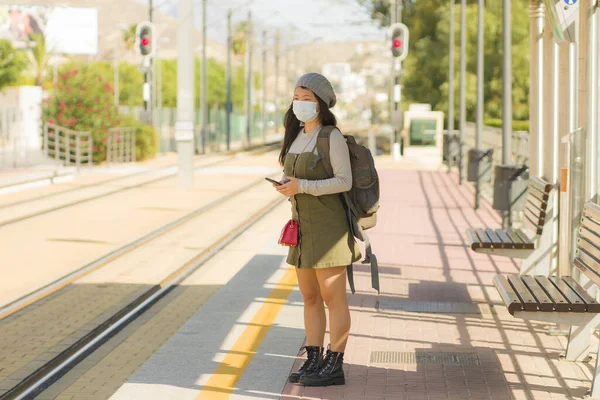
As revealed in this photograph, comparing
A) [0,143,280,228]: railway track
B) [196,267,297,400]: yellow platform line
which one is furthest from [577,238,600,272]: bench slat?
[0,143,280,228]: railway track

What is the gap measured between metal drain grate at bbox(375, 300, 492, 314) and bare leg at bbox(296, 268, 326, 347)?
2.92 m

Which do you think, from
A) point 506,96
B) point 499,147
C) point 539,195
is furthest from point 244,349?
point 499,147

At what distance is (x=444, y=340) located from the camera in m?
8.64

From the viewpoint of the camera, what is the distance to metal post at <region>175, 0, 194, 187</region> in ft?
91.2

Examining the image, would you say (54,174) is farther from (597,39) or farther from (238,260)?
(597,39)

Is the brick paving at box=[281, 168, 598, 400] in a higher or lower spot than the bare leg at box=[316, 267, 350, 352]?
lower

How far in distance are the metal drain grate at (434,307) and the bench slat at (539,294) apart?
2166mm

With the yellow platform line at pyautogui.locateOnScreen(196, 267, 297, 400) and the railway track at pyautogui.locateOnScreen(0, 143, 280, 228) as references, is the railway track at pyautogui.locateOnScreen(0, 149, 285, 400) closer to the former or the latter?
the yellow platform line at pyautogui.locateOnScreen(196, 267, 297, 400)

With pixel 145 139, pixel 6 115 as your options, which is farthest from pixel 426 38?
pixel 6 115

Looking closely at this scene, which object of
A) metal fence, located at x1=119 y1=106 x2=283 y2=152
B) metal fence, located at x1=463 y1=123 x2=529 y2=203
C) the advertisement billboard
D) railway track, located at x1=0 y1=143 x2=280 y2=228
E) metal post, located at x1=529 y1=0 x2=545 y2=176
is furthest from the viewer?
the advertisement billboard

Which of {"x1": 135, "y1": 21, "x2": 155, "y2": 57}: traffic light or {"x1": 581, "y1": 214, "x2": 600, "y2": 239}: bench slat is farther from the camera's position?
{"x1": 135, "y1": 21, "x2": 155, "y2": 57}: traffic light

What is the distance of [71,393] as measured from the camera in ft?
23.9

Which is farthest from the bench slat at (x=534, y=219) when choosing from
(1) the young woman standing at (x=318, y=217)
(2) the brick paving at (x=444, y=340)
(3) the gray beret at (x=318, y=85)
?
(3) the gray beret at (x=318, y=85)

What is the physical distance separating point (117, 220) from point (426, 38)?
4019 cm
